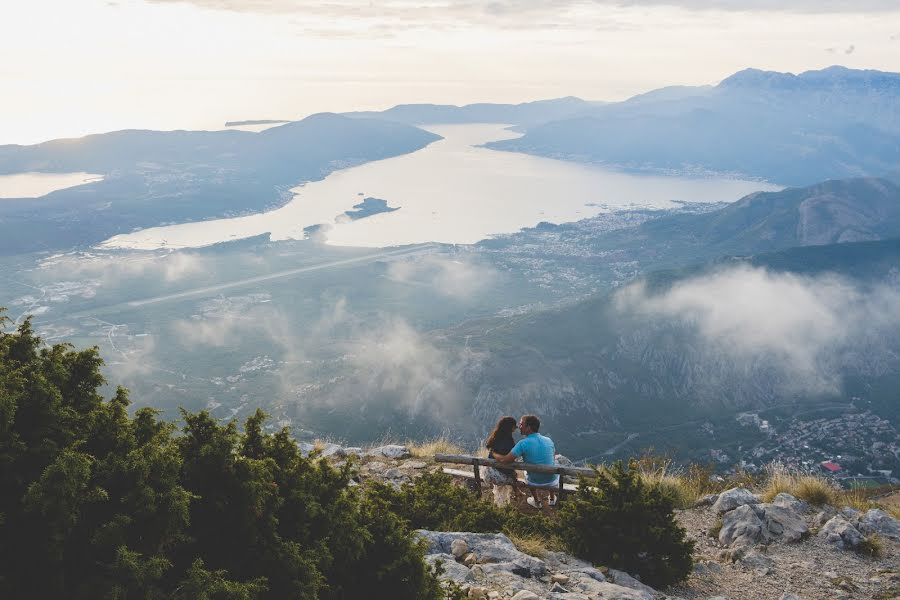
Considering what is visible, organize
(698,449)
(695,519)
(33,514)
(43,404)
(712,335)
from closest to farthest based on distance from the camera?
(33,514), (43,404), (695,519), (698,449), (712,335)

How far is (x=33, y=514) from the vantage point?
4141mm

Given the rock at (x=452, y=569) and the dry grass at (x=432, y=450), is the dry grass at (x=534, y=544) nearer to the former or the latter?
the rock at (x=452, y=569)

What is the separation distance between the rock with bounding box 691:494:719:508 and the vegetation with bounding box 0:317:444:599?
353 inches

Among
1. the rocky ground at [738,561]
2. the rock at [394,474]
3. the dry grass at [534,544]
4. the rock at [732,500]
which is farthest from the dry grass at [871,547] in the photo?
the rock at [394,474]

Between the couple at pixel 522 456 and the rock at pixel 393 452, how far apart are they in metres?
4.58

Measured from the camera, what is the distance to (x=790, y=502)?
1302 cm

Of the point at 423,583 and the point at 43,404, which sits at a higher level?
the point at 43,404

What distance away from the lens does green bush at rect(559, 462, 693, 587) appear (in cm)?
963

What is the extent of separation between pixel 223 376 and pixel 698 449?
89255 mm

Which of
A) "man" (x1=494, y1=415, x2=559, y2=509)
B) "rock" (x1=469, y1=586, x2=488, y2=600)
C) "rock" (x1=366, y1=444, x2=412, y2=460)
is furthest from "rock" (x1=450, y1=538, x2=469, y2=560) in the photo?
"rock" (x1=366, y1=444, x2=412, y2=460)

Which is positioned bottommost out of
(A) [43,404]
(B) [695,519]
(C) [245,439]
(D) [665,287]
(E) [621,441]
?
(E) [621,441]

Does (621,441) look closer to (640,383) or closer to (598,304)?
(640,383)

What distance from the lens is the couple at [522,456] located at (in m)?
12.1

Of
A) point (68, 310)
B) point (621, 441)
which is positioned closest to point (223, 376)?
point (68, 310)
